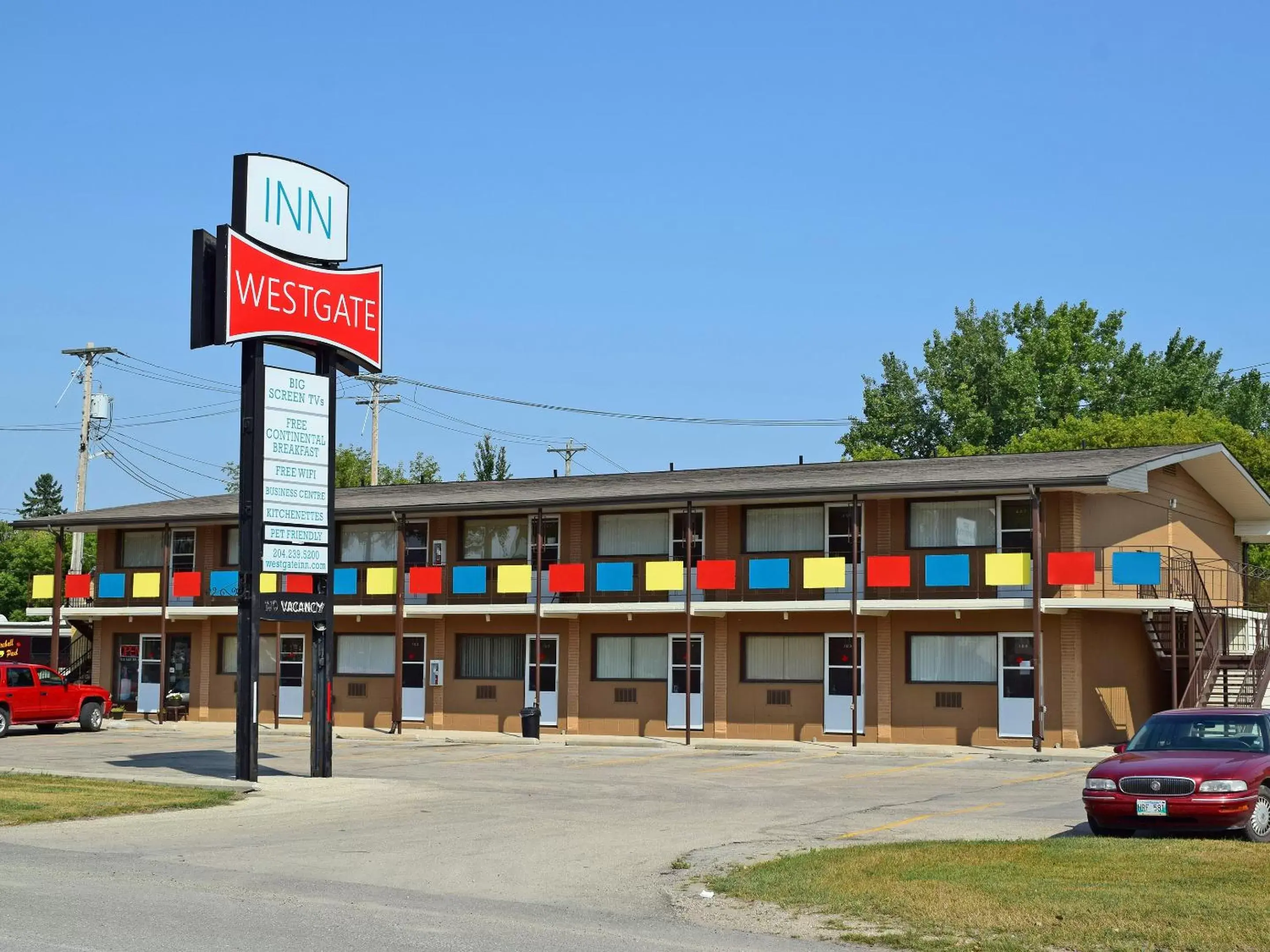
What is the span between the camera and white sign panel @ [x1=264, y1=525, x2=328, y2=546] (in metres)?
25.5

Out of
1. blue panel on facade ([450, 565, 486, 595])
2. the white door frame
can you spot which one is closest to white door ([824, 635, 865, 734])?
the white door frame

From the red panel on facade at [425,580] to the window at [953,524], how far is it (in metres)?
12.5

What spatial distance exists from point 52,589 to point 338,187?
23.1 meters

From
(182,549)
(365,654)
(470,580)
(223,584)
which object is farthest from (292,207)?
(182,549)

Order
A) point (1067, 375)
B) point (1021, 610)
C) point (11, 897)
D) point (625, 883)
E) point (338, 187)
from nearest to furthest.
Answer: point (11, 897) < point (625, 883) < point (338, 187) < point (1021, 610) < point (1067, 375)

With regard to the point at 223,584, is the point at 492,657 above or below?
below

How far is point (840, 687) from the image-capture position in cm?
3738

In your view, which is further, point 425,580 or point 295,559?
point 425,580

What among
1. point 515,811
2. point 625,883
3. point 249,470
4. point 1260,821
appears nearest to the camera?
point 625,883

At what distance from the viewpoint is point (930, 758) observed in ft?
105

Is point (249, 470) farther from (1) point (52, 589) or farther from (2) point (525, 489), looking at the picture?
(1) point (52, 589)

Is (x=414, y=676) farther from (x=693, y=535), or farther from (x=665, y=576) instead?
(x=693, y=535)

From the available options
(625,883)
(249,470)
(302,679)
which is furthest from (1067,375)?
(625,883)

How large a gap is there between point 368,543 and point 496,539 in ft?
13.4
